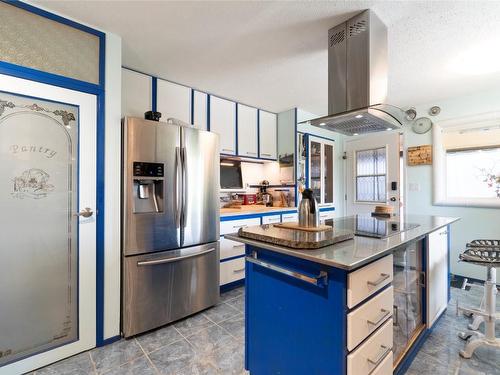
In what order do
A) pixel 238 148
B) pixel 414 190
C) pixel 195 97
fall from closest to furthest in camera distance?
pixel 195 97
pixel 238 148
pixel 414 190

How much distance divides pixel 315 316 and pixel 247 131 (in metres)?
2.73

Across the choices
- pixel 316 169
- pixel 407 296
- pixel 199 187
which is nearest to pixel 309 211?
pixel 407 296

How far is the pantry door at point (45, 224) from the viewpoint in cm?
151

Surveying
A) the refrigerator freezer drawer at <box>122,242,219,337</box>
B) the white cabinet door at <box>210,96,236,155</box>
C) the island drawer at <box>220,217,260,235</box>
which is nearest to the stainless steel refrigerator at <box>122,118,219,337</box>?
the refrigerator freezer drawer at <box>122,242,219,337</box>

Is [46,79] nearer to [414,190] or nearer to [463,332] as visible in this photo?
[463,332]

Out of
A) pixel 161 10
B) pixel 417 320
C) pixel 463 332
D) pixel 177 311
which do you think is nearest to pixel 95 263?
pixel 177 311

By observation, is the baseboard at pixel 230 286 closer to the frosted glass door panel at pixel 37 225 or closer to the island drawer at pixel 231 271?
the island drawer at pixel 231 271

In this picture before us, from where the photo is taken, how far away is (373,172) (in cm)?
395

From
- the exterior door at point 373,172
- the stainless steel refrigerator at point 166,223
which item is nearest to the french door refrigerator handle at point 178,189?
the stainless steel refrigerator at point 166,223

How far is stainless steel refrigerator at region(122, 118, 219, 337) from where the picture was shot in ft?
6.24

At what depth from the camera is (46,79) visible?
1606mm

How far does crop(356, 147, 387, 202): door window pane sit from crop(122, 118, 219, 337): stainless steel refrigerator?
109 inches

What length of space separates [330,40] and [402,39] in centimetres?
61

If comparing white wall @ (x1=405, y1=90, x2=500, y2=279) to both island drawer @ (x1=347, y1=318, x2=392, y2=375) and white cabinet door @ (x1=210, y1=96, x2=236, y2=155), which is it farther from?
island drawer @ (x1=347, y1=318, x2=392, y2=375)
